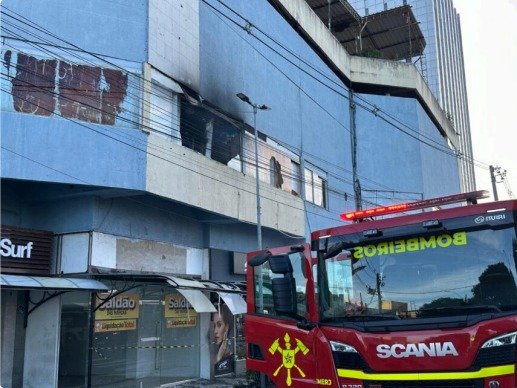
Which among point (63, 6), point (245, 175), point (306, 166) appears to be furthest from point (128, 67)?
point (306, 166)

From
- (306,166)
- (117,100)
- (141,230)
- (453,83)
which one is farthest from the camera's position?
(453,83)

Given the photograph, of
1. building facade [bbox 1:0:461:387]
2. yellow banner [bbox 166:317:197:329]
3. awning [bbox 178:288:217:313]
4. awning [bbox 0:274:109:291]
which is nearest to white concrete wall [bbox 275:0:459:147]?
building facade [bbox 1:0:461:387]

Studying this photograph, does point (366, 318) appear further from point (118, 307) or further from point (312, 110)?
point (312, 110)

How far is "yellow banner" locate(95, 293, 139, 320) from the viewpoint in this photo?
1388cm

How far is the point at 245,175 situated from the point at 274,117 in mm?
4395

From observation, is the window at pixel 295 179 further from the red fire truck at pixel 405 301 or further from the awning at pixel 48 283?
the red fire truck at pixel 405 301

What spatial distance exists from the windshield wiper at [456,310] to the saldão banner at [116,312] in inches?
397

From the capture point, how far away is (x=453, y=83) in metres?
90.2

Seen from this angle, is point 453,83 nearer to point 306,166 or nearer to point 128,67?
point 306,166

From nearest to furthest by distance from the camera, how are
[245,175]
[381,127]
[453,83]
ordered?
[245,175] < [381,127] < [453,83]


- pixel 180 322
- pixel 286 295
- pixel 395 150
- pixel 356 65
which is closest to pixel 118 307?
pixel 180 322

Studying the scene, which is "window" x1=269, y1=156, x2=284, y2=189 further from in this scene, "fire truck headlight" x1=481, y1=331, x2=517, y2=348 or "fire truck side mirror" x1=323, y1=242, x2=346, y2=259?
"fire truck headlight" x1=481, y1=331, x2=517, y2=348

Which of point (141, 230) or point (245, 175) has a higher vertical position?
point (245, 175)

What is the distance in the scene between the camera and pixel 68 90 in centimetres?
1312
